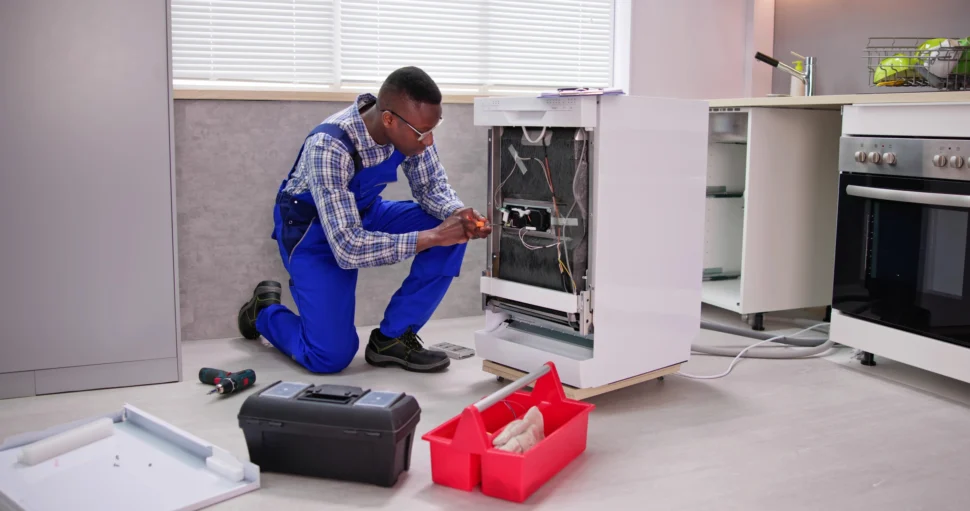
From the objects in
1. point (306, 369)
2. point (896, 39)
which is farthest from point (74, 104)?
point (896, 39)

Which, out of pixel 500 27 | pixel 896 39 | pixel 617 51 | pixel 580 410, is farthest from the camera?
pixel 617 51

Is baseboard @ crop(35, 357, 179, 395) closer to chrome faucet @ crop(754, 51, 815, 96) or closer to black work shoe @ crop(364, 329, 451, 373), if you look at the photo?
black work shoe @ crop(364, 329, 451, 373)

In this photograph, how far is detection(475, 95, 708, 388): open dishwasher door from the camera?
2365 millimetres

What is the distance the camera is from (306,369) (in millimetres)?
2836

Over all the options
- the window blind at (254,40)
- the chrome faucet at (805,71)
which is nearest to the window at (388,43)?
the window blind at (254,40)

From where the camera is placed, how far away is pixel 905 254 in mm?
2682

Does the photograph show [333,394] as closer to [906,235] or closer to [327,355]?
[327,355]

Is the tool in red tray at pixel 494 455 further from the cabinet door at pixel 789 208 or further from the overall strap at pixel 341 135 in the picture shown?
the cabinet door at pixel 789 208

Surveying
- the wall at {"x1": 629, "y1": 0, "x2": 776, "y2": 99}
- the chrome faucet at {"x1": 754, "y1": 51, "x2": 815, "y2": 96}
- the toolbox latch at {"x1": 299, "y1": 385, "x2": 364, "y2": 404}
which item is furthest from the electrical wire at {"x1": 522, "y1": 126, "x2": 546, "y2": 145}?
the chrome faucet at {"x1": 754, "y1": 51, "x2": 815, "y2": 96}

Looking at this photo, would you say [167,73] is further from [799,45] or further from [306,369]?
[799,45]

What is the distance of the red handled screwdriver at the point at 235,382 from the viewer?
8.28 ft

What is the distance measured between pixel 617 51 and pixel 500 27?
1.93 ft

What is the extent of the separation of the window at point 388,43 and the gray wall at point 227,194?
134mm

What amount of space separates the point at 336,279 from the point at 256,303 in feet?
1.54
